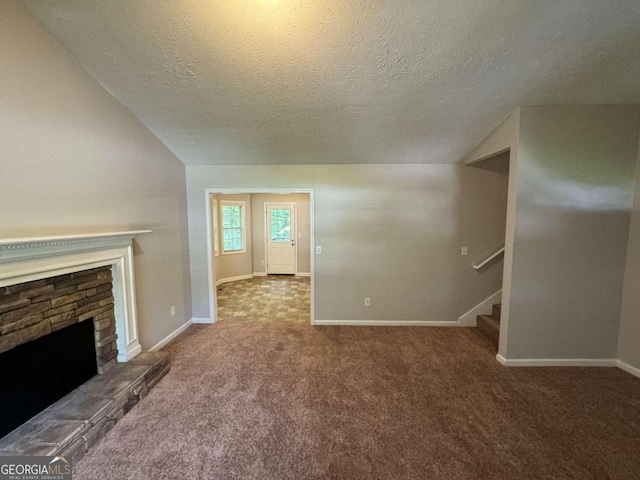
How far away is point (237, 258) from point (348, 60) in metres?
5.57

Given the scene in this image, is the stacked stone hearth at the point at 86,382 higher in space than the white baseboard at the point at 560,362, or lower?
higher

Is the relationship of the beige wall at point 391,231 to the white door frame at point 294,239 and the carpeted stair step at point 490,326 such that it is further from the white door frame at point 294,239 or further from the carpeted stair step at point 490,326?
the white door frame at point 294,239

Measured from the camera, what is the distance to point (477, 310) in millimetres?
3551

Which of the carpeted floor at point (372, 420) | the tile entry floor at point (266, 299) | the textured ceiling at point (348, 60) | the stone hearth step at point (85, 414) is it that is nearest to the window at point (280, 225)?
the tile entry floor at point (266, 299)

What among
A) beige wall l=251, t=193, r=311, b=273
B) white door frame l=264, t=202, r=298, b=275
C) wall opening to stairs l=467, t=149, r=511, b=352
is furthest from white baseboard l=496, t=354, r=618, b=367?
white door frame l=264, t=202, r=298, b=275

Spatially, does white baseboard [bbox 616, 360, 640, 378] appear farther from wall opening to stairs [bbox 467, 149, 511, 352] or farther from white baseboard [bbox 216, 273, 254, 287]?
white baseboard [bbox 216, 273, 254, 287]

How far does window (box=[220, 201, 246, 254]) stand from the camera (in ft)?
20.5

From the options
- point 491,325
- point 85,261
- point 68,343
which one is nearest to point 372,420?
point 491,325

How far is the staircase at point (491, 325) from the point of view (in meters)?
3.08

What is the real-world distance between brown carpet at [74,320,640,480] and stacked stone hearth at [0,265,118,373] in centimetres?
71

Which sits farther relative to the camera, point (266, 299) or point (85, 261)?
point (266, 299)

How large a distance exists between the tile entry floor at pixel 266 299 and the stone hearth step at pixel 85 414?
1646mm

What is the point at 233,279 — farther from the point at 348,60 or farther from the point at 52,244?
the point at 348,60

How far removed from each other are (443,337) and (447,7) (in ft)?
11.0
